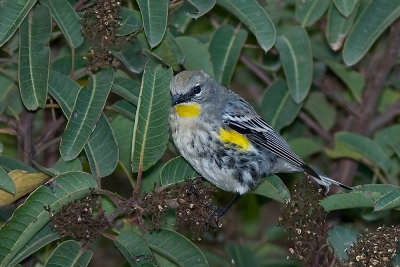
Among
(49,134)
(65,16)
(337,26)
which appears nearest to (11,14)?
(65,16)

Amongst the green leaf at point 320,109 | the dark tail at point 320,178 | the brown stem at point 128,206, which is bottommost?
the green leaf at point 320,109

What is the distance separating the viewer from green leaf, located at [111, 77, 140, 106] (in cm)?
433

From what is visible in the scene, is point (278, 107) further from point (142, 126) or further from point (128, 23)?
point (142, 126)

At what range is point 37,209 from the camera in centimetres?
380

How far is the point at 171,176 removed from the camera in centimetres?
423

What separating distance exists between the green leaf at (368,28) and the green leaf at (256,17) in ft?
2.06

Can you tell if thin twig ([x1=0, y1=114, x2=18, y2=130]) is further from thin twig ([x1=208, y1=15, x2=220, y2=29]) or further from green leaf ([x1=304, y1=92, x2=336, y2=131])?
green leaf ([x1=304, y1=92, x2=336, y2=131])

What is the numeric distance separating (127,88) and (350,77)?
6.74 ft

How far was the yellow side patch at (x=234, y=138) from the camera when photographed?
4.72m

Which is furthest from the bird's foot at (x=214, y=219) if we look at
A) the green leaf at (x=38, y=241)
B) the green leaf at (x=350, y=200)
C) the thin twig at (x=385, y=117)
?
the thin twig at (x=385, y=117)

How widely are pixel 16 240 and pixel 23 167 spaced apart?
2.14 feet

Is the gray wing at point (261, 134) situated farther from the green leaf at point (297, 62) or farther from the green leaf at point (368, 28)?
the green leaf at point (368, 28)

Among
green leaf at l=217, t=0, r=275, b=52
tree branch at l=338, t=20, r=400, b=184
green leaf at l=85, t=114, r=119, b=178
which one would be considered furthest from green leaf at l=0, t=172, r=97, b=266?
tree branch at l=338, t=20, r=400, b=184

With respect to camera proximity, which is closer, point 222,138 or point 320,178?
point 222,138
